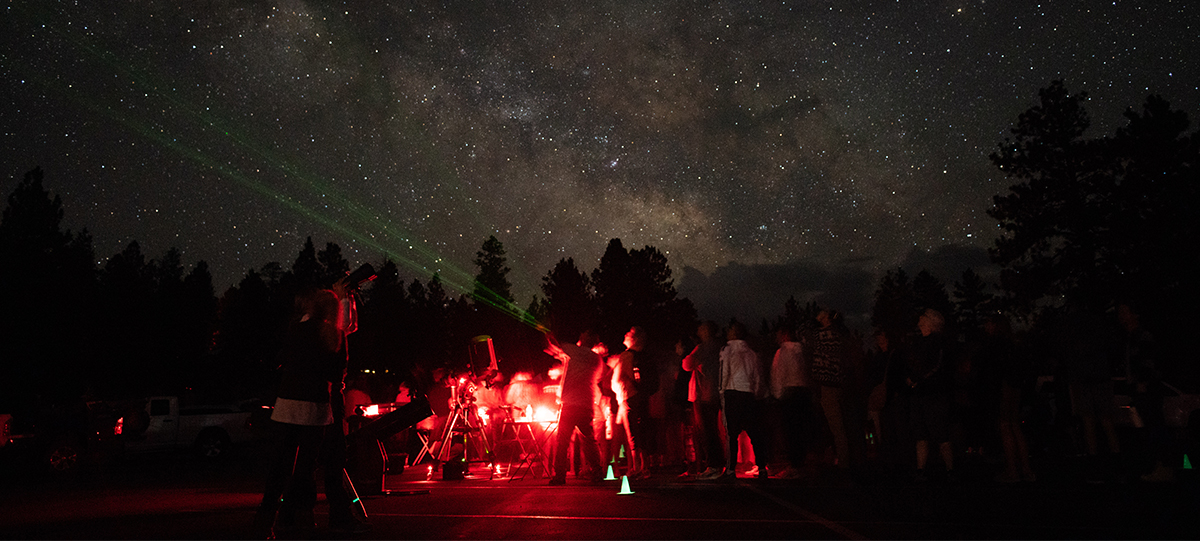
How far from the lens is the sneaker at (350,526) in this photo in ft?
17.8

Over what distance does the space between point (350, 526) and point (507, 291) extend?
3755 inches

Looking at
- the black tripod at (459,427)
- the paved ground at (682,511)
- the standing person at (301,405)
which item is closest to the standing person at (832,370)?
the paved ground at (682,511)

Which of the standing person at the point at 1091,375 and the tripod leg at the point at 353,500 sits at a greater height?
the standing person at the point at 1091,375

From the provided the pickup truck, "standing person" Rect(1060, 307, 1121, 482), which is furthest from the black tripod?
the pickup truck

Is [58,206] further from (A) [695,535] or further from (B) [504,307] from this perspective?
(A) [695,535]

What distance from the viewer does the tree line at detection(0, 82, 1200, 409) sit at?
33.0 metres

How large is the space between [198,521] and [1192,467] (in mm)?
11105

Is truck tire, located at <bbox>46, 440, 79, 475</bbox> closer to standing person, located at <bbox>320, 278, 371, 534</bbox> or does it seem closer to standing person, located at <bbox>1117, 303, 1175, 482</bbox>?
standing person, located at <bbox>320, 278, 371, 534</bbox>

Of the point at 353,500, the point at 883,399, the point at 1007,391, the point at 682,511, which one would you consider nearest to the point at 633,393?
the point at 883,399

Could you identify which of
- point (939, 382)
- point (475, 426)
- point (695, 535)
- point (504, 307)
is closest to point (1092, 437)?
point (939, 382)

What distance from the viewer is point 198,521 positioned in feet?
21.0

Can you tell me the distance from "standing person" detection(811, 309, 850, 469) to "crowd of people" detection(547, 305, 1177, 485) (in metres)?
0.01

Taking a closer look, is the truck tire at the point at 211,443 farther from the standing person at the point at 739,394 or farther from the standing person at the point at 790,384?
the standing person at the point at 790,384

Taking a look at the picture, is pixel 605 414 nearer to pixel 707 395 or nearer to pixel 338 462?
pixel 707 395
